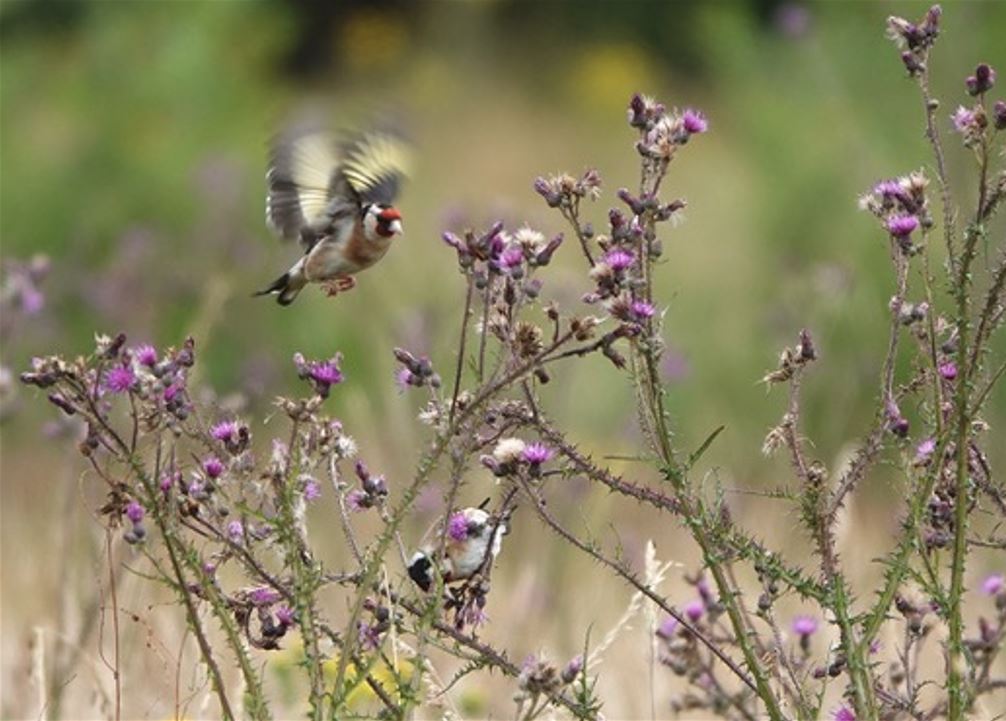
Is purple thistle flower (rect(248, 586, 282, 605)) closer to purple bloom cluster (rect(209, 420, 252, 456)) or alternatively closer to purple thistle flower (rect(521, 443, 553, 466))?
purple bloom cluster (rect(209, 420, 252, 456))

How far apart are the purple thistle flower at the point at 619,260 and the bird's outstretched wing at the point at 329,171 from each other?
0.68 metres

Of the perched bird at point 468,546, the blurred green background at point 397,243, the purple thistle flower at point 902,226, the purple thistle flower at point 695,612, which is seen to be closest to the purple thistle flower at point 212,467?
the perched bird at point 468,546

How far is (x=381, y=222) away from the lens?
2.89 meters

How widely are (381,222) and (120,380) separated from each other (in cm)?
62

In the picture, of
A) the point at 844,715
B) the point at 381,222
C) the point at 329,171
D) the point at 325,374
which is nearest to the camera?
the point at 325,374

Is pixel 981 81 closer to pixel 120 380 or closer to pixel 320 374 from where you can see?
pixel 320 374

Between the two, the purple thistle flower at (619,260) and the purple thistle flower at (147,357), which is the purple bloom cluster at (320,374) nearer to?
the purple thistle flower at (147,357)

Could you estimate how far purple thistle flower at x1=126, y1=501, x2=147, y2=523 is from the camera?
2488mm

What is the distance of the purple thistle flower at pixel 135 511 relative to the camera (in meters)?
2.49

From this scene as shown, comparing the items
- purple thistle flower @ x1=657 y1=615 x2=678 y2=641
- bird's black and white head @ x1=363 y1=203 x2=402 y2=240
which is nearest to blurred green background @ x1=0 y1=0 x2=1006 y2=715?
purple thistle flower @ x1=657 y1=615 x2=678 y2=641

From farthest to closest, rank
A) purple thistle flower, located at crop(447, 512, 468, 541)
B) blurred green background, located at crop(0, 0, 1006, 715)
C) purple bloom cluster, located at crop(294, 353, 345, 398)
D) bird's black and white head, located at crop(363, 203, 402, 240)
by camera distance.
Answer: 1. blurred green background, located at crop(0, 0, 1006, 715)
2. bird's black and white head, located at crop(363, 203, 402, 240)
3. purple thistle flower, located at crop(447, 512, 468, 541)
4. purple bloom cluster, located at crop(294, 353, 345, 398)

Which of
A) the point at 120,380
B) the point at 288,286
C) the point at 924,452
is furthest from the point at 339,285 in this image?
the point at 924,452

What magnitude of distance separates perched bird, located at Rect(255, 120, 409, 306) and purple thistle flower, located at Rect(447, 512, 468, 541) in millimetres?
530

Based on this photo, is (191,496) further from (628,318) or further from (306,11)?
(306,11)
